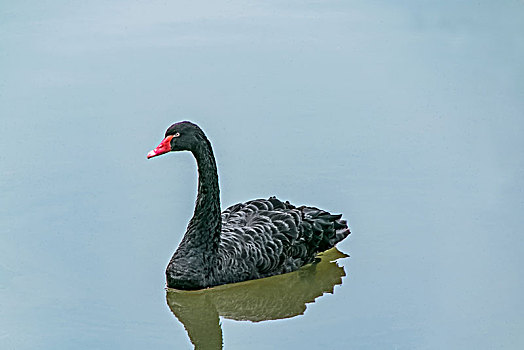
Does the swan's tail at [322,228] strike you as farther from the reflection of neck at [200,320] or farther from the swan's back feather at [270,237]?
the reflection of neck at [200,320]

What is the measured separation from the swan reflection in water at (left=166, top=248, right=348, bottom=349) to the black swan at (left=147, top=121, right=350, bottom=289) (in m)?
0.05

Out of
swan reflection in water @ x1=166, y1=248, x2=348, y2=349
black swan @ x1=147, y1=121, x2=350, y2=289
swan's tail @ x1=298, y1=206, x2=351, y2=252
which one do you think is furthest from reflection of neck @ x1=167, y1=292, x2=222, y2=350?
swan's tail @ x1=298, y1=206, x2=351, y2=252

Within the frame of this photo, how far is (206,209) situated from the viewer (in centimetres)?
736

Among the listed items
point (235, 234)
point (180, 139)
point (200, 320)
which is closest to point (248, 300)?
point (200, 320)

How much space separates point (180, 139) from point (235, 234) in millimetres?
696

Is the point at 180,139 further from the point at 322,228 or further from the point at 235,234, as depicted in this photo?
the point at 322,228

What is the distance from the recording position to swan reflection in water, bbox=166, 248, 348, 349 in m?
7.10

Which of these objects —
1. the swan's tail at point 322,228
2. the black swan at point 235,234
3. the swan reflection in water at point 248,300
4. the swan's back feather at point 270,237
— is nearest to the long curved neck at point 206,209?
the black swan at point 235,234

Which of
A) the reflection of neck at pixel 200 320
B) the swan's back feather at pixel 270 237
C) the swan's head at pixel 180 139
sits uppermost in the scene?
the swan's head at pixel 180 139

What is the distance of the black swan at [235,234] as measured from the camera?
7281 millimetres

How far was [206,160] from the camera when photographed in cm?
729

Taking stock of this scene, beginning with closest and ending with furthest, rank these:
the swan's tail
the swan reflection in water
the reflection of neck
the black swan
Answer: the reflection of neck
the swan reflection in water
the black swan
the swan's tail

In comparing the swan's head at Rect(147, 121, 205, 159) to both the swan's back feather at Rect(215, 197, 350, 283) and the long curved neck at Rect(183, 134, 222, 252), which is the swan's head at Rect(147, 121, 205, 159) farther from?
the swan's back feather at Rect(215, 197, 350, 283)

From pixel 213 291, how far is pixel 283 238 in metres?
0.52
